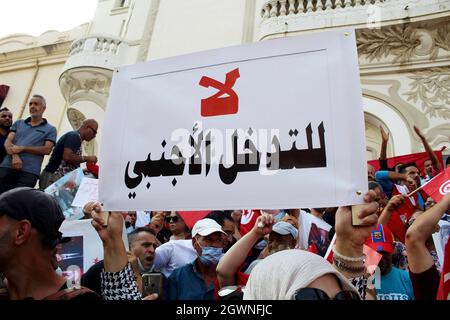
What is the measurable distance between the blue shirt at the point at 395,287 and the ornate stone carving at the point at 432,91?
169 inches

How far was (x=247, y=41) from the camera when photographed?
7707 millimetres

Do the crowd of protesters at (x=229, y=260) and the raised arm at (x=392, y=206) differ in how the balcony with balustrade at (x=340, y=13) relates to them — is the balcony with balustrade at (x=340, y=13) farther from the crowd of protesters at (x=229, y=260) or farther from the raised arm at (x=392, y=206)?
the raised arm at (x=392, y=206)

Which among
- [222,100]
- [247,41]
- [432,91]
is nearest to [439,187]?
[222,100]

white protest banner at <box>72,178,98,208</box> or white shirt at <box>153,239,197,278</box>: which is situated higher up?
white protest banner at <box>72,178,98,208</box>

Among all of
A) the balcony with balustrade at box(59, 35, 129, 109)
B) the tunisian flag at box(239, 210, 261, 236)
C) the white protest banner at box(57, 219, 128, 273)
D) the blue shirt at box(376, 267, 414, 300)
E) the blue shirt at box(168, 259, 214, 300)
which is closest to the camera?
the blue shirt at box(376, 267, 414, 300)

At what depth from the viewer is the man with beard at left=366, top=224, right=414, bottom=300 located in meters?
2.05

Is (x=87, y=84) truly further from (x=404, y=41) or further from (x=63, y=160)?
(x=404, y=41)

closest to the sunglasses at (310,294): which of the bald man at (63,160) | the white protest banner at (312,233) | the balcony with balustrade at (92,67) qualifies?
the white protest banner at (312,233)

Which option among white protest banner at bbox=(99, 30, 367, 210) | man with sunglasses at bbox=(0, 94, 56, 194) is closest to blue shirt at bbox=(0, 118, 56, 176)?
man with sunglasses at bbox=(0, 94, 56, 194)

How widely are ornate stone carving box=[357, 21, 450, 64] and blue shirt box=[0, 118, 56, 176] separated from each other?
479 cm

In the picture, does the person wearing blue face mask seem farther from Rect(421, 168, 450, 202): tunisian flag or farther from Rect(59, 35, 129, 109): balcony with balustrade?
Rect(59, 35, 129, 109): balcony with balustrade

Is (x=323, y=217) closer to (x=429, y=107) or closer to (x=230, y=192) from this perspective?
(x=230, y=192)
